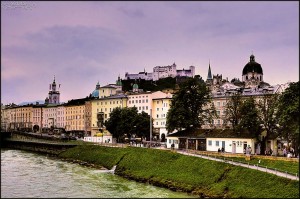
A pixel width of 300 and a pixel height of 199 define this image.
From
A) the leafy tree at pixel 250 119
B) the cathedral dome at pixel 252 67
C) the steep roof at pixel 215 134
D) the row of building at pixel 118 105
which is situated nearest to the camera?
the leafy tree at pixel 250 119

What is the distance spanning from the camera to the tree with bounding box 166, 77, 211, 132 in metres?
74.2

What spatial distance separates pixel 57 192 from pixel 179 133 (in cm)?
3515

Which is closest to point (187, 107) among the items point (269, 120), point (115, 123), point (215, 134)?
point (215, 134)

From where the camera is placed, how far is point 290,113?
49.4m

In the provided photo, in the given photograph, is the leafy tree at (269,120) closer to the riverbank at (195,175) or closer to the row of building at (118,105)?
the riverbank at (195,175)

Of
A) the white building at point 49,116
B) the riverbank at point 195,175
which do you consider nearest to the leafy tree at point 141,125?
the riverbank at point 195,175

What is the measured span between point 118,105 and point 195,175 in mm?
90563

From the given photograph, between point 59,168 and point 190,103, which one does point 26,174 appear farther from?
A: point 190,103

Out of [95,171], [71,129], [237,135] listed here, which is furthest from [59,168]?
[71,129]

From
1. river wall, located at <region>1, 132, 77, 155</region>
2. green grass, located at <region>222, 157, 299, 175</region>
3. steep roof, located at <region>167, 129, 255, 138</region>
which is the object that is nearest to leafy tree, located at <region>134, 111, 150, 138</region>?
river wall, located at <region>1, 132, 77, 155</region>

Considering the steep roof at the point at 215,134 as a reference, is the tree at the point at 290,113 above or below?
above

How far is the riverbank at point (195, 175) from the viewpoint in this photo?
40719mm

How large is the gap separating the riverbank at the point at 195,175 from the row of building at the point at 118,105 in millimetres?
29990

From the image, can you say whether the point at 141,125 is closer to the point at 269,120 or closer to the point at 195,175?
the point at 269,120
